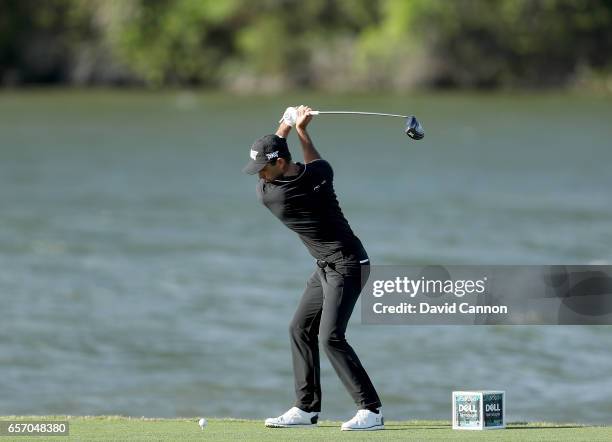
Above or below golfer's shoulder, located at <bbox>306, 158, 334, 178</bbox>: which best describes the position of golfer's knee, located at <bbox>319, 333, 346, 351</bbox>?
below

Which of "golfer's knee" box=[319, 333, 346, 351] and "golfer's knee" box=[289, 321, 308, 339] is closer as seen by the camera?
"golfer's knee" box=[319, 333, 346, 351]

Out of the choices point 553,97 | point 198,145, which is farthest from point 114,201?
point 553,97

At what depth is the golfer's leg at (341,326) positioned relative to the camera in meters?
9.36

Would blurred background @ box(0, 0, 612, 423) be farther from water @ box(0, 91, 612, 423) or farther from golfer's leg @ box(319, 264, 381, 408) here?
golfer's leg @ box(319, 264, 381, 408)

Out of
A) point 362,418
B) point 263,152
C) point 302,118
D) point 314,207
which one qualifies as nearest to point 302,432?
point 362,418

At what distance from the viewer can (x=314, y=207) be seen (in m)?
9.35

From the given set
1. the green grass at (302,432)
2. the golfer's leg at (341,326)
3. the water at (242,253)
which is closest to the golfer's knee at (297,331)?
the golfer's leg at (341,326)

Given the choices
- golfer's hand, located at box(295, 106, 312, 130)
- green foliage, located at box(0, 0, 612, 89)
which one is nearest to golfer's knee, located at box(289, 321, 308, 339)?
golfer's hand, located at box(295, 106, 312, 130)

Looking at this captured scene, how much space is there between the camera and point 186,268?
23.7 m

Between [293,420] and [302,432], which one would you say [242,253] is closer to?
[293,420]

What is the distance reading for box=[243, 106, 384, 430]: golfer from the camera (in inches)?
366

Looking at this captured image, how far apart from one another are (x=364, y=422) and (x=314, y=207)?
54.8 inches

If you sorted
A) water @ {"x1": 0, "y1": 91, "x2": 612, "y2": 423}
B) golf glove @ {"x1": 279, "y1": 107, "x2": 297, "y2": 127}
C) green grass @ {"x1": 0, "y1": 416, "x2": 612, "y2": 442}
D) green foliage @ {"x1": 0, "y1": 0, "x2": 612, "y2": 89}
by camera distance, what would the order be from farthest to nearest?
green foliage @ {"x1": 0, "y1": 0, "x2": 612, "y2": 89}, water @ {"x1": 0, "y1": 91, "x2": 612, "y2": 423}, golf glove @ {"x1": 279, "y1": 107, "x2": 297, "y2": 127}, green grass @ {"x1": 0, "y1": 416, "x2": 612, "y2": 442}

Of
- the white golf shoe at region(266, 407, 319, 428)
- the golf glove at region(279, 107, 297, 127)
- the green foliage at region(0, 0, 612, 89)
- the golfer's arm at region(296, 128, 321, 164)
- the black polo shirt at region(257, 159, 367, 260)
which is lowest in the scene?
the white golf shoe at region(266, 407, 319, 428)
